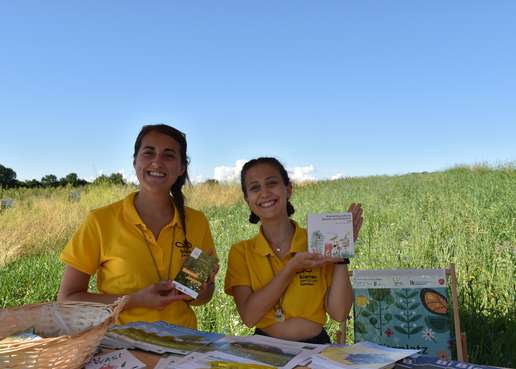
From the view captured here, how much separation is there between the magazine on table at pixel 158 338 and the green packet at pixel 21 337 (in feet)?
0.92

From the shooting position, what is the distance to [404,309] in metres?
2.74

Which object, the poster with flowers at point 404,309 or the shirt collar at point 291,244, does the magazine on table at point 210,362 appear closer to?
the shirt collar at point 291,244

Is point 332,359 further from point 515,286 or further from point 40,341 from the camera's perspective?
point 515,286

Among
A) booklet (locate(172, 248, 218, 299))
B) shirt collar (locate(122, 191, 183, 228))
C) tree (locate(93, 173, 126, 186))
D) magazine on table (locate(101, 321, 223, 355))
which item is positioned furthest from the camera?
tree (locate(93, 173, 126, 186))

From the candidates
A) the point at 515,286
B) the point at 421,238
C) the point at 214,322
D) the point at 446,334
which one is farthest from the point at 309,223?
the point at 421,238

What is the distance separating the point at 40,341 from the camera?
49.7 inches

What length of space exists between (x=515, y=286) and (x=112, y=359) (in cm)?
349

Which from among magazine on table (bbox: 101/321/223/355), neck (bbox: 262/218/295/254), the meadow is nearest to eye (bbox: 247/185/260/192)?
neck (bbox: 262/218/295/254)

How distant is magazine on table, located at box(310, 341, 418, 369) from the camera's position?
1.46m

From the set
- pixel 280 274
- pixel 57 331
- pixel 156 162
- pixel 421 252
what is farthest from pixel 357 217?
pixel 421 252

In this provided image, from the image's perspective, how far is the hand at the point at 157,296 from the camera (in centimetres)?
195

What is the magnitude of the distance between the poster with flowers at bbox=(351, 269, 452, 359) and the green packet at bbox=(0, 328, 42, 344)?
6.04 feet

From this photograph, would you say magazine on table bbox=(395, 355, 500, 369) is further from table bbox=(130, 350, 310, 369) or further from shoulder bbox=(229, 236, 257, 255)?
shoulder bbox=(229, 236, 257, 255)

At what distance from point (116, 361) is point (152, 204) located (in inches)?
38.1
